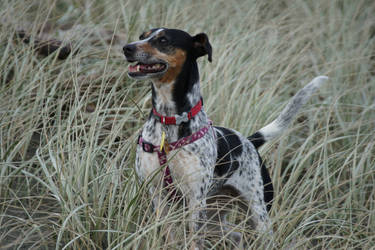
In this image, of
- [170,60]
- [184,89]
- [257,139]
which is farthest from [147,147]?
[257,139]

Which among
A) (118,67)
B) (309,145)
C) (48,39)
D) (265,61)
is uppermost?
(48,39)

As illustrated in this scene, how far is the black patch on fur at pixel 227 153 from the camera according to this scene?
289 centimetres

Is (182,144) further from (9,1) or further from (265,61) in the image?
(9,1)

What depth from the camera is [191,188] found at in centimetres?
262

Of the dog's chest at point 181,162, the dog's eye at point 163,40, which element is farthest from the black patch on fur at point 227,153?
the dog's eye at point 163,40

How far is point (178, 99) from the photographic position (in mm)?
2734

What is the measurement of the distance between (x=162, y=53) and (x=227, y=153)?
73 cm

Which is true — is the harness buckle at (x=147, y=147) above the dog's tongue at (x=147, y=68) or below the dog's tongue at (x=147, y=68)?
below

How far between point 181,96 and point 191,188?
1.80ft

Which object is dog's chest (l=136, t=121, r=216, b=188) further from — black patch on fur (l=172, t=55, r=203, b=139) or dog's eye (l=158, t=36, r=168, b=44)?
dog's eye (l=158, t=36, r=168, b=44)

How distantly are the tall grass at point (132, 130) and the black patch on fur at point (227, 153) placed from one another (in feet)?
1.17

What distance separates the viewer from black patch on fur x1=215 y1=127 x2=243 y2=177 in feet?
9.49

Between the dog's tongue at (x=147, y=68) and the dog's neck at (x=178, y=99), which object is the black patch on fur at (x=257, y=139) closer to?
the dog's neck at (x=178, y=99)

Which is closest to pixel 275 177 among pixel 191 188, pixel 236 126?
pixel 236 126
